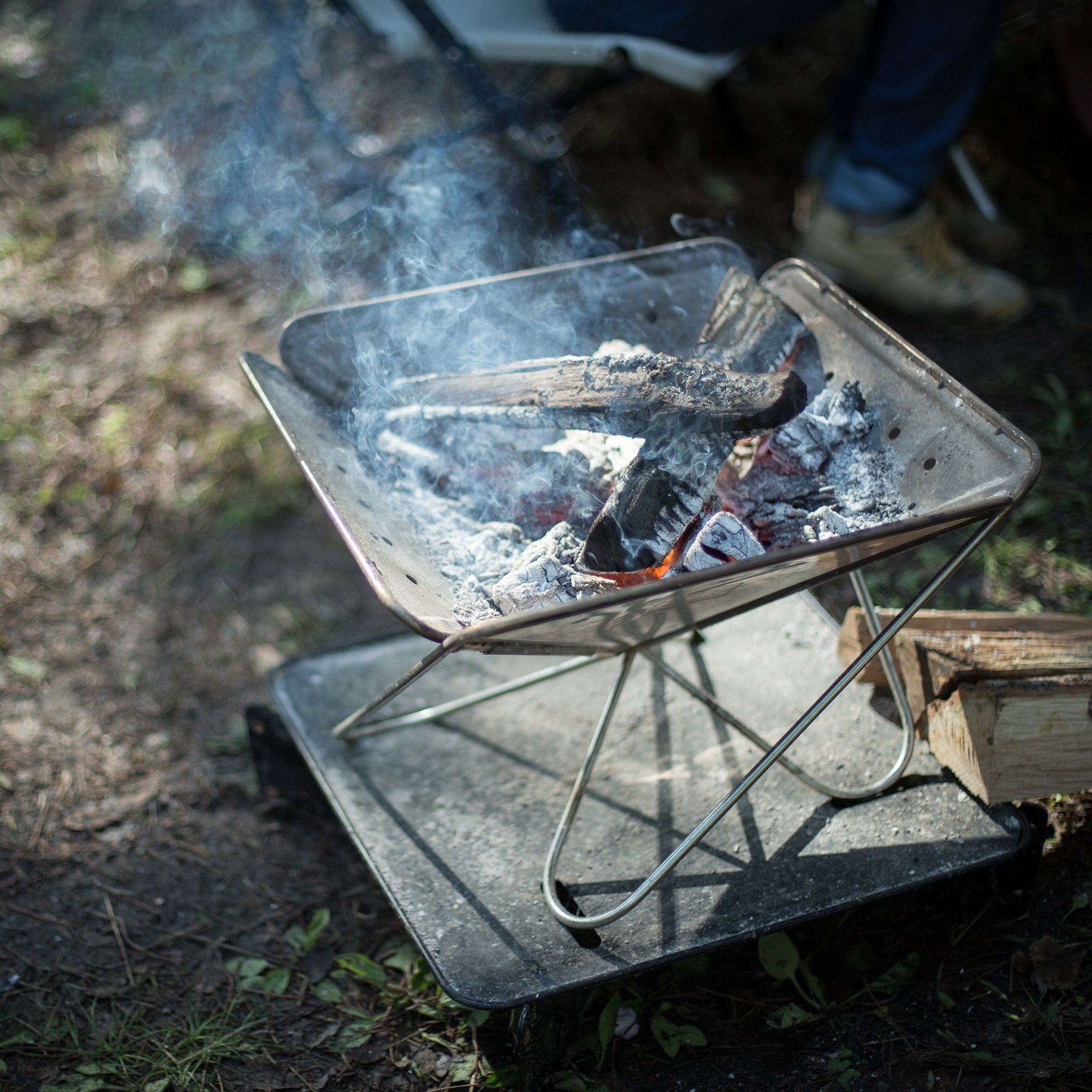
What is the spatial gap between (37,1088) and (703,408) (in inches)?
62.1

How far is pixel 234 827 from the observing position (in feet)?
6.45

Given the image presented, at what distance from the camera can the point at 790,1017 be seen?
1535mm

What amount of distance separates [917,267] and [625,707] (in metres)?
1.90

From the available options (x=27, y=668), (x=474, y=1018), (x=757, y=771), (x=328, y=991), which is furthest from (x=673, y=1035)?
(x=27, y=668)

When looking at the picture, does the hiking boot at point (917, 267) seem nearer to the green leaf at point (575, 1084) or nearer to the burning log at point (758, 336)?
the burning log at point (758, 336)

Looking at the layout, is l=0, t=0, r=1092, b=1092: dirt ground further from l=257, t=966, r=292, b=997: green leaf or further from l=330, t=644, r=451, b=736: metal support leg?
l=330, t=644, r=451, b=736: metal support leg

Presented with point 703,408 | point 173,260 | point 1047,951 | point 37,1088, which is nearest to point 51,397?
point 173,260

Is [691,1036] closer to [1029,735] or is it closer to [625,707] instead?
[625,707]

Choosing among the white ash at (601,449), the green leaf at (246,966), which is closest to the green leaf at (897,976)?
the white ash at (601,449)

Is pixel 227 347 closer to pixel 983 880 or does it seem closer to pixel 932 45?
pixel 932 45

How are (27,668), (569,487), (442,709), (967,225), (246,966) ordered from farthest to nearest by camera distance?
(967,225), (27,668), (442,709), (246,966), (569,487)

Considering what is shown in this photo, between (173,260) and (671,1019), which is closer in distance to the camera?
(671,1019)

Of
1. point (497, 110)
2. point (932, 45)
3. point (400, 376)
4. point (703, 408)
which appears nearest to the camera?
point (703, 408)

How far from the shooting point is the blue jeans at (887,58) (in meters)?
2.53
